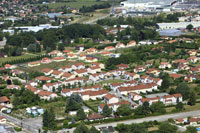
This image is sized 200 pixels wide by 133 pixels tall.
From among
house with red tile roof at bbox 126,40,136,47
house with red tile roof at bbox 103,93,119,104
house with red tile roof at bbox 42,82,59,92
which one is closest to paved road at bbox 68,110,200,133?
house with red tile roof at bbox 103,93,119,104

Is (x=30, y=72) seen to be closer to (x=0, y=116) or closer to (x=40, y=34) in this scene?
(x=0, y=116)

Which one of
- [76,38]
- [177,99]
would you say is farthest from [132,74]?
[76,38]

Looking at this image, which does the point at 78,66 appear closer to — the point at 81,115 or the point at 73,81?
the point at 73,81

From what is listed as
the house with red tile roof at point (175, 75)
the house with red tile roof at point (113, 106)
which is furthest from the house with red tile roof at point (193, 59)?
the house with red tile roof at point (113, 106)

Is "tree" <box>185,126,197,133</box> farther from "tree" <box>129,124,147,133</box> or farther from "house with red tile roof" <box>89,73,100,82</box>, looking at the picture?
"house with red tile roof" <box>89,73,100,82</box>

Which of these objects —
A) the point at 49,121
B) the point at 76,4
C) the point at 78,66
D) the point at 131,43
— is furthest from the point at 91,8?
the point at 49,121

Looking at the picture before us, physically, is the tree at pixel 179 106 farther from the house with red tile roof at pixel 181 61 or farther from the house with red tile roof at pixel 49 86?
the house with red tile roof at pixel 181 61
